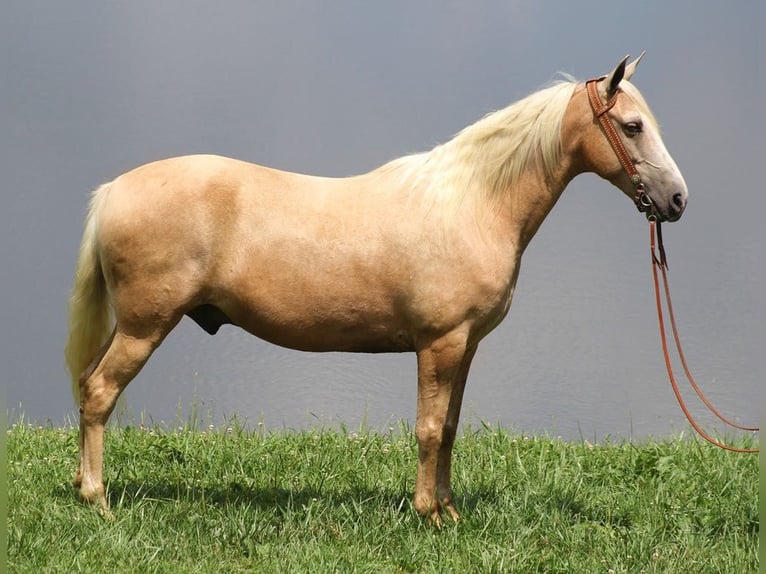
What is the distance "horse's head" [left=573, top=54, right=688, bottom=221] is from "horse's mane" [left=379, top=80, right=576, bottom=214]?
0.68 feet

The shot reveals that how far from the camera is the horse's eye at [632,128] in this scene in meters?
4.88

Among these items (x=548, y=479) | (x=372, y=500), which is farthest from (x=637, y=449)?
(x=372, y=500)

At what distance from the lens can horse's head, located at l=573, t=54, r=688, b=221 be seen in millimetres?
4859

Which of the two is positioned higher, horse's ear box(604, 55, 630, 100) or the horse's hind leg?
horse's ear box(604, 55, 630, 100)

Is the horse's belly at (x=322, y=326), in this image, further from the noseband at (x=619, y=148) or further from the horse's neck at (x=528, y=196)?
the noseband at (x=619, y=148)

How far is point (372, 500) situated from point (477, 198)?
77.2 inches

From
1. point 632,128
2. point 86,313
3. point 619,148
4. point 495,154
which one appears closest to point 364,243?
point 495,154

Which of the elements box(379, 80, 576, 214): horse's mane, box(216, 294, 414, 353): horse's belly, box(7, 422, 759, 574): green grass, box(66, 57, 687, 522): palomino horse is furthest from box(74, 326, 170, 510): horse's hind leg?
box(379, 80, 576, 214): horse's mane

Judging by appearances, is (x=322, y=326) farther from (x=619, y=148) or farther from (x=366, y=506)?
(x=619, y=148)

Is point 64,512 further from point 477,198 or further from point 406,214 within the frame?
point 477,198

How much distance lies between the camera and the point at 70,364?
5379mm

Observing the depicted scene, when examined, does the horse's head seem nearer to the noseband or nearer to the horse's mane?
the noseband

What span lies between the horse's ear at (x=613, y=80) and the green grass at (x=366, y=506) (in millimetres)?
2428

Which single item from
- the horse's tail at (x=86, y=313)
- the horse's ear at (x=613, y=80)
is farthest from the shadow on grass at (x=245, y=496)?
the horse's ear at (x=613, y=80)
